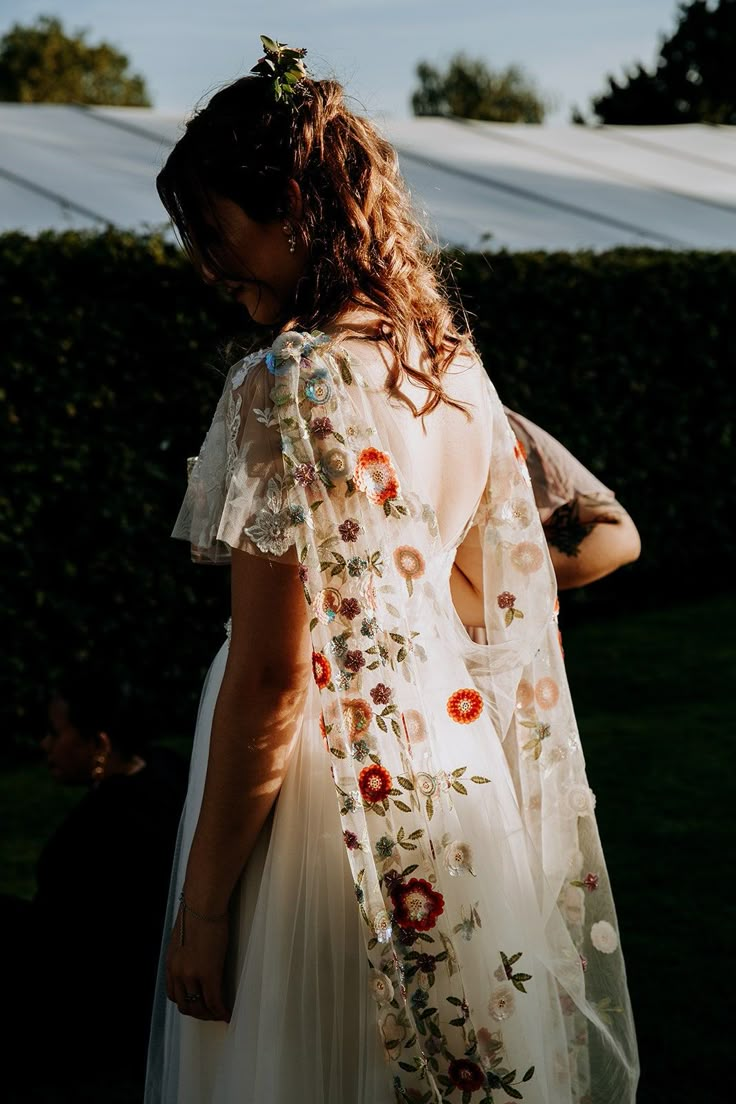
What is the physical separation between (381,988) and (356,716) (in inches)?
13.9

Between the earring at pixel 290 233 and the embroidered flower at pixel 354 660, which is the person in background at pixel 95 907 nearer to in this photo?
the embroidered flower at pixel 354 660

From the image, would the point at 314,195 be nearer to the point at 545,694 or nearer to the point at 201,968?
the point at 545,694

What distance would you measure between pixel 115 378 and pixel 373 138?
4.13 metres

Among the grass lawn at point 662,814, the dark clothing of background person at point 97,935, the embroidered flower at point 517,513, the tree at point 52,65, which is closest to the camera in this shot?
the embroidered flower at point 517,513

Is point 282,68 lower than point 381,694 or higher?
higher

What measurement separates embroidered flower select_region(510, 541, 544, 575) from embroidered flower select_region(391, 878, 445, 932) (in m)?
0.55

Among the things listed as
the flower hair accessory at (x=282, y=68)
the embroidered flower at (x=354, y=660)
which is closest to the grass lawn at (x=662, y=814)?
the embroidered flower at (x=354, y=660)

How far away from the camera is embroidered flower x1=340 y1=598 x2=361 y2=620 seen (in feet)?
4.93

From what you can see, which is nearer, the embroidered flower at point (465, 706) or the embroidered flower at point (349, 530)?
the embroidered flower at point (349, 530)

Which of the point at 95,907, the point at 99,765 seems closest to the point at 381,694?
the point at 95,907

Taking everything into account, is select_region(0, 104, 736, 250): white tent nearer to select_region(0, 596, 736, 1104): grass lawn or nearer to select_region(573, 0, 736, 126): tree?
select_region(0, 596, 736, 1104): grass lawn

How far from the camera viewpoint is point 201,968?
1.58 m

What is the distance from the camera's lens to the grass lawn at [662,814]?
323 centimetres

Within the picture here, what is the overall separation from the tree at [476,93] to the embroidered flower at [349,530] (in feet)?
163
